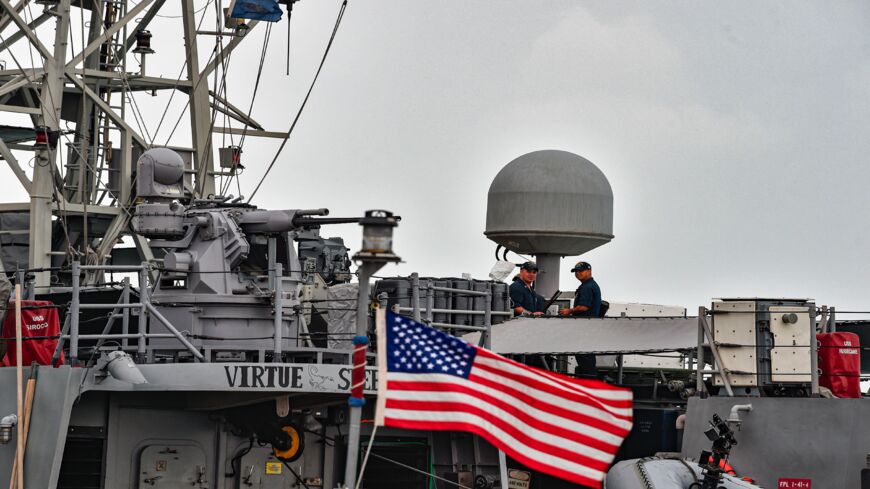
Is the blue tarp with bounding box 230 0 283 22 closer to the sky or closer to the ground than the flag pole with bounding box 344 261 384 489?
closer to the sky

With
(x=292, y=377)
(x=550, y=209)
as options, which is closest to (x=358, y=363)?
(x=292, y=377)

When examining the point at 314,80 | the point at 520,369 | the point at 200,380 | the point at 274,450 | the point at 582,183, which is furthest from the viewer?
the point at 582,183

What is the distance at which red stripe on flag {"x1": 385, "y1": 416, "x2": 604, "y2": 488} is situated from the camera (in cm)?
1277

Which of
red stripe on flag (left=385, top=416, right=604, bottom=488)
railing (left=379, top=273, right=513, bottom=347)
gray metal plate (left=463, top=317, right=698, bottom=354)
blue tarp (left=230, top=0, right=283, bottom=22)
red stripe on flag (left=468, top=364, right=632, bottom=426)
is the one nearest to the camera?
red stripe on flag (left=385, top=416, right=604, bottom=488)

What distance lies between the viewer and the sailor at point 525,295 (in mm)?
21516

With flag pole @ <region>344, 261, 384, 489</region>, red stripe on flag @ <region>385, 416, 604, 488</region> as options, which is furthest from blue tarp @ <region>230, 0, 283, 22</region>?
flag pole @ <region>344, 261, 384, 489</region>

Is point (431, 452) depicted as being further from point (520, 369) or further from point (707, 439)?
point (520, 369)

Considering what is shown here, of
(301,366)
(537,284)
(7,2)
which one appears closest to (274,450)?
(301,366)

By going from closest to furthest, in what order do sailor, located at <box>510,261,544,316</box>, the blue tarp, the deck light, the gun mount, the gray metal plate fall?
the gun mount
the gray metal plate
sailor, located at <box>510,261,544,316</box>
the blue tarp
the deck light

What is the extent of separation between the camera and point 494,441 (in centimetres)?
1321

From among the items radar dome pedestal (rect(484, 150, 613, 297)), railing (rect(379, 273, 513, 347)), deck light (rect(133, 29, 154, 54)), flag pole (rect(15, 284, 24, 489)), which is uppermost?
deck light (rect(133, 29, 154, 54))

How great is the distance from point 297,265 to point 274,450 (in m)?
2.32

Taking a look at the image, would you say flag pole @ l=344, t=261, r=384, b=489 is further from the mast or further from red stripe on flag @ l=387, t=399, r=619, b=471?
the mast

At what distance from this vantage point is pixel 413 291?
1872 cm
